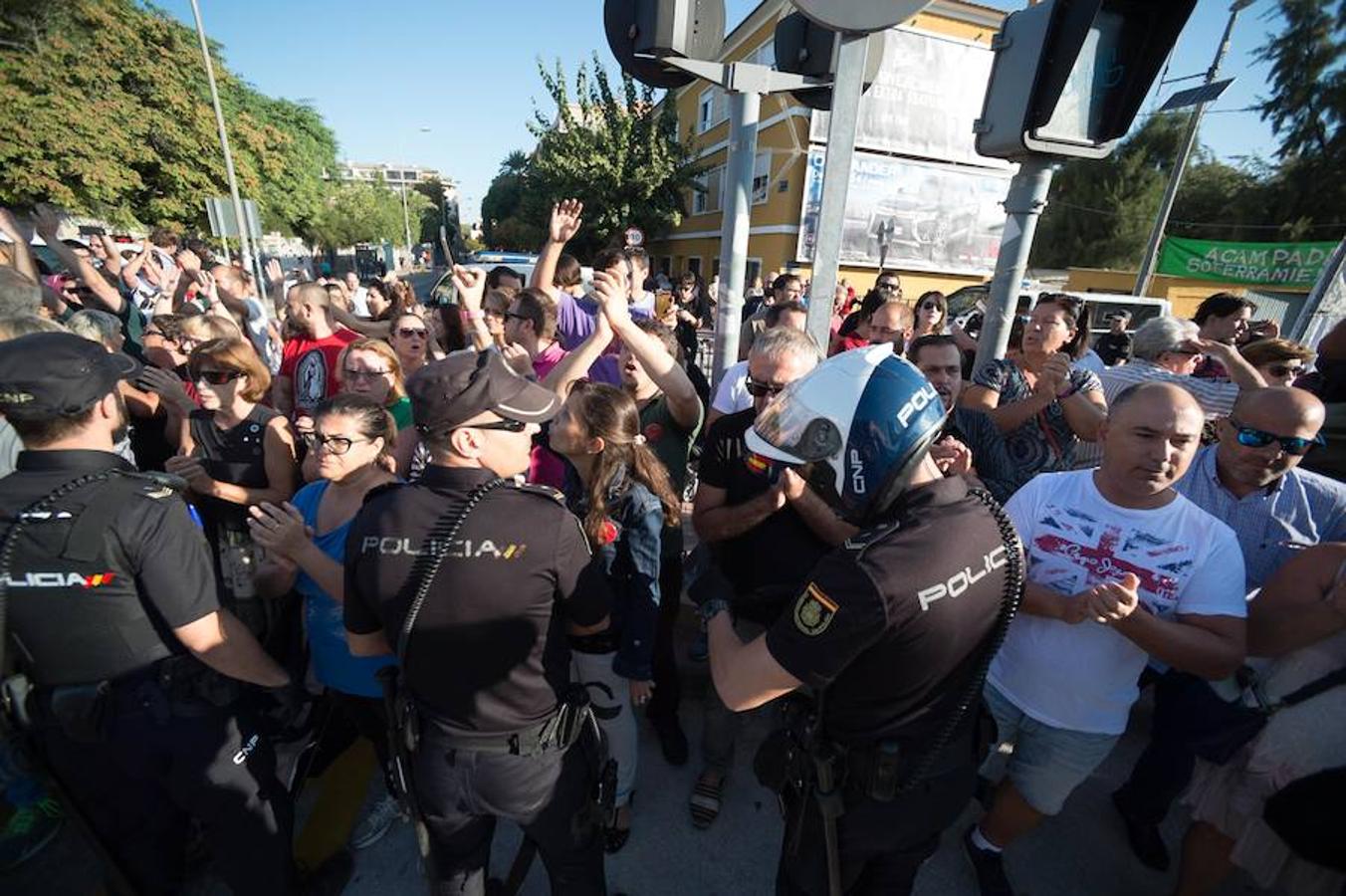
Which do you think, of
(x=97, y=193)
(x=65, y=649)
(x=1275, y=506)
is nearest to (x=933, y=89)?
(x=1275, y=506)

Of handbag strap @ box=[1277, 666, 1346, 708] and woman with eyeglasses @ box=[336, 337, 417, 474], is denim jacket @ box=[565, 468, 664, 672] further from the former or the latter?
handbag strap @ box=[1277, 666, 1346, 708]

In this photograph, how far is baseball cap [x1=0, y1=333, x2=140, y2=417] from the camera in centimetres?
170

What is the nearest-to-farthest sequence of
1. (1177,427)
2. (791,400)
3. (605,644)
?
(791,400) < (1177,427) < (605,644)

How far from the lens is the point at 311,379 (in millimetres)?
4070

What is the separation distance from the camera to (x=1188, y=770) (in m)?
2.64

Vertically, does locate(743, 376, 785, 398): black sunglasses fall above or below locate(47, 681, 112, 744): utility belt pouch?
above

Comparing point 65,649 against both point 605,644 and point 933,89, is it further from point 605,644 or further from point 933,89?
point 933,89

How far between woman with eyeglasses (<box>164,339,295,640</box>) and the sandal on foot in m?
2.48

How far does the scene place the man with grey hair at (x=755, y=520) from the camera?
2559 millimetres

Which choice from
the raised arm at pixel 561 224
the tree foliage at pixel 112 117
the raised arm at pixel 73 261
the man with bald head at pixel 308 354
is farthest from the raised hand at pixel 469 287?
Result: the tree foliage at pixel 112 117

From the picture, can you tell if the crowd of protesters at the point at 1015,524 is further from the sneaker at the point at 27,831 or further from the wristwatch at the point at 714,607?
the wristwatch at the point at 714,607

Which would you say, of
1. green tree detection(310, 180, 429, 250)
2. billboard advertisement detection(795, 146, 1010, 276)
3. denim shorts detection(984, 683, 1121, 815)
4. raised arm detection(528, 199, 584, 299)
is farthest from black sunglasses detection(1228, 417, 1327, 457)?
green tree detection(310, 180, 429, 250)

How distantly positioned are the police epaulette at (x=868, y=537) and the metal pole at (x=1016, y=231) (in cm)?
179

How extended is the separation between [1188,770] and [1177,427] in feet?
6.03
